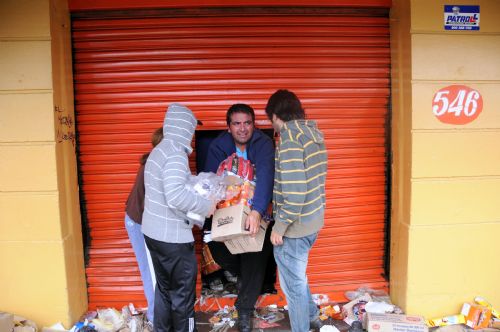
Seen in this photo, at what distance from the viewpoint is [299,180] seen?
2.80m

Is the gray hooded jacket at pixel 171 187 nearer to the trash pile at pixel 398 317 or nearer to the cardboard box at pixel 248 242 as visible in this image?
the cardboard box at pixel 248 242

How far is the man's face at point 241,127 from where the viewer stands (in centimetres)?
343

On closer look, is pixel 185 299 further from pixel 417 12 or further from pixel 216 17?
pixel 417 12

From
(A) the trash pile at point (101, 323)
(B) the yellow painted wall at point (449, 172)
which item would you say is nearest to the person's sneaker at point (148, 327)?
(A) the trash pile at point (101, 323)

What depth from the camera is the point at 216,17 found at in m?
3.94

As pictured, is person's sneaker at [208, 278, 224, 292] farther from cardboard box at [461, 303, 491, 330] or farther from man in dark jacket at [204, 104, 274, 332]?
cardboard box at [461, 303, 491, 330]

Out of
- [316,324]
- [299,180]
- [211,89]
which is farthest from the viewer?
[211,89]

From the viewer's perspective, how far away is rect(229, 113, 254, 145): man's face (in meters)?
3.43

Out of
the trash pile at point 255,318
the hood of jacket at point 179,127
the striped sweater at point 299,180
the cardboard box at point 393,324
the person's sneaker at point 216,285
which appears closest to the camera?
the striped sweater at point 299,180

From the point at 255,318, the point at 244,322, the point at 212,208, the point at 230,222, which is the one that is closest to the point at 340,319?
the point at 255,318

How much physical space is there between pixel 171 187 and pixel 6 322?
6.35ft

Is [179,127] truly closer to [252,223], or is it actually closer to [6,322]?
[252,223]

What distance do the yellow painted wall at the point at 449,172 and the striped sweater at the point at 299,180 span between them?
A: 3.95 feet

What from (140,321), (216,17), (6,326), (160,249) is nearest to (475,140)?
(216,17)
